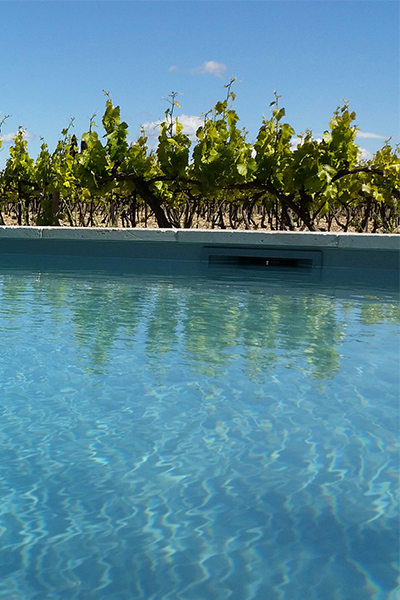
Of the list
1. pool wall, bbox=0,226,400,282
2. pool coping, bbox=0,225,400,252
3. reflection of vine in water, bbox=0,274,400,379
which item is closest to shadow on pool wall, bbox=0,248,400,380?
reflection of vine in water, bbox=0,274,400,379

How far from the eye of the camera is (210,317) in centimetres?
548

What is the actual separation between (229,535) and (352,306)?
15.0 feet

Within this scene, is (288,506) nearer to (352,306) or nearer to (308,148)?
(352,306)

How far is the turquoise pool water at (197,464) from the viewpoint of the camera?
1.82 metres

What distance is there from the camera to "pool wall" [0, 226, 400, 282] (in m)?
8.78

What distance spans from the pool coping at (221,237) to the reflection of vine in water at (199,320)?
1598mm

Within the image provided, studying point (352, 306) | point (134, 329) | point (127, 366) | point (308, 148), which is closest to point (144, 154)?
point (308, 148)

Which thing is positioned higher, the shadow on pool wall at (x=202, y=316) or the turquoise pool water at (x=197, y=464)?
the shadow on pool wall at (x=202, y=316)

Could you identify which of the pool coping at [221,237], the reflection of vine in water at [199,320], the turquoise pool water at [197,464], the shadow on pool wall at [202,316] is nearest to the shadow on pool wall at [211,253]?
the pool coping at [221,237]

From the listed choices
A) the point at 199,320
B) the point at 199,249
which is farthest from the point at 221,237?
the point at 199,320

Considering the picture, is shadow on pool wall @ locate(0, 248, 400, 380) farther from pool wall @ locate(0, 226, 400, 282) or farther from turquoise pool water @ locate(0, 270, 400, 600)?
pool wall @ locate(0, 226, 400, 282)

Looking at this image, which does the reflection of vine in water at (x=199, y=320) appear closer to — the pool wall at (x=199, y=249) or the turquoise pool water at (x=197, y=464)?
the turquoise pool water at (x=197, y=464)

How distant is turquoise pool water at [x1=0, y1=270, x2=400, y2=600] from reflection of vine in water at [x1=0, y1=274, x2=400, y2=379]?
0.03m

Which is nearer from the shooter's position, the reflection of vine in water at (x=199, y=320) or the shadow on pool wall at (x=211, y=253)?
the reflection of vine in water at (x=199, y=320)
